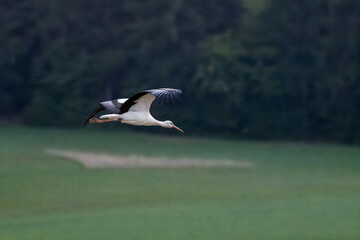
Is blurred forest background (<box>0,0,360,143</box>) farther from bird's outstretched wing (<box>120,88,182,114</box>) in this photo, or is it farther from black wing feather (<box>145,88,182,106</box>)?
black wing feather (<box>145,88,182,106</box>)

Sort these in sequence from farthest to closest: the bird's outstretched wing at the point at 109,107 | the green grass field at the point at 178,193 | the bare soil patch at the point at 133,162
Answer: the bare soil patch at the point at 133,162 → the green grass field at the point at 178,193 → the bird's outstretched wing at the point at 109,107

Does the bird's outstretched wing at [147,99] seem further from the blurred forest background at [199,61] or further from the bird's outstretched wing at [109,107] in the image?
the blurred forest background at [199,61]

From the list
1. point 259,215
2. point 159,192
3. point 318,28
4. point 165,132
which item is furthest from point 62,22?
point 259,215

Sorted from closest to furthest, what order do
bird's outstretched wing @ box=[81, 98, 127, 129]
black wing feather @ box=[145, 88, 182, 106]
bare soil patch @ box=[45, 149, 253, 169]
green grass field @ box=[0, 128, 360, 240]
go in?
1. black wing feather @ box=[145, 88, 182, 106]
2. bird's outstretched wing @ box=[81, 98, 127, 129]
3. green grass field @ box=[0, 128, 360, 240]
4. bare soil patch @ box=[45, 149, 253, 169]

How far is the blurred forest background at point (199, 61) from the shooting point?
31438 millimetres

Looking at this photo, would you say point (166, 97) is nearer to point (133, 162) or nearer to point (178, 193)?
point (178, 193)

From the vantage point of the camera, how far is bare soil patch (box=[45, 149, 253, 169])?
24266 mm

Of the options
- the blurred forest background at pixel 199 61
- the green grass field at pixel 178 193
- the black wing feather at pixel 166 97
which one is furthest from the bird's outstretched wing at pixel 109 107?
the blurred forest background at pixel 199 61

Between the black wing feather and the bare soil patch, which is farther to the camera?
the bare soil patch

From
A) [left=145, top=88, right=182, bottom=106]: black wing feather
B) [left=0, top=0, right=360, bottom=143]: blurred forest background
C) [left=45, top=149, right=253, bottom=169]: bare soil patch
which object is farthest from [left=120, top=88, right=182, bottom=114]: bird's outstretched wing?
[left=0, top=0, right=360, bottom=143]: blurred forest background

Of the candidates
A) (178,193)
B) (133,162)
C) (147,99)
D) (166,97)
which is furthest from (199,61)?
(166,97)

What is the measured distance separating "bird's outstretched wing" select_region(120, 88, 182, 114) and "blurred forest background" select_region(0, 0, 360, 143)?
24.6 metres

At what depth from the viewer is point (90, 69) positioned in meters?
34.8

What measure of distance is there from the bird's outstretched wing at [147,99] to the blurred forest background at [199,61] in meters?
24.6
